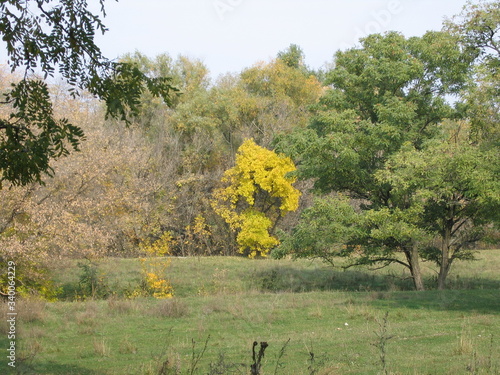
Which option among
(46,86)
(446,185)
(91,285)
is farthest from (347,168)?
(46,86)

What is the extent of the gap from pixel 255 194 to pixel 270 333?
2675cm

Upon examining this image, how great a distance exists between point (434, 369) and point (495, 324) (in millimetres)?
6157

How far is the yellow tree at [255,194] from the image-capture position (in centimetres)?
3725

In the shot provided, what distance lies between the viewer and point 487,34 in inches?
579

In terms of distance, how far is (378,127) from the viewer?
819 inches

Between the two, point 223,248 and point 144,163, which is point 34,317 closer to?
point 144,163

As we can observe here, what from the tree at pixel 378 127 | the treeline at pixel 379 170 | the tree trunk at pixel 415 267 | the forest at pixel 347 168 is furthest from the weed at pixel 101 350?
the tree trunk at pixel 415 267

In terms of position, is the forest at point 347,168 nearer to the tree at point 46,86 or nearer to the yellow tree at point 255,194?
the tree at point 46,86

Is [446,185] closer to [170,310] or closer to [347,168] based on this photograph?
[347,168]

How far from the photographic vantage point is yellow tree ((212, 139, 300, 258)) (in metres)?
37.2

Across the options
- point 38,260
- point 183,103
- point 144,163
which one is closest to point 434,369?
point 38,260

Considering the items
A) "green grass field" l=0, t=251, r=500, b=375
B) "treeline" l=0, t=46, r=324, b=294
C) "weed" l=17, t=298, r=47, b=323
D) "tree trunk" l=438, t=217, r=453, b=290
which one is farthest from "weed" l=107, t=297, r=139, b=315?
"tree trunk" l=438, t=217, r=453, b=290

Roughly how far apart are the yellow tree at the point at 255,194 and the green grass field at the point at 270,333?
12919 mm

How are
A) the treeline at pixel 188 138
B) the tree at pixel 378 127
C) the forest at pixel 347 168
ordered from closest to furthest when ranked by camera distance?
the forest at pixel 347 168
the tree at pixel 378 127
the treeline at pixel 188 138
